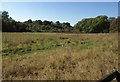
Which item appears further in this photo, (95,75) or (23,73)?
(23,73)

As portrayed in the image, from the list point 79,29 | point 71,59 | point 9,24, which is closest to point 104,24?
point 79,29

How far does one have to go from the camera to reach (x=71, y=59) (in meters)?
13.0

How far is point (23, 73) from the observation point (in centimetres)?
1003

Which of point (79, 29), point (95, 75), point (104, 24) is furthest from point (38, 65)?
point (79, 29)

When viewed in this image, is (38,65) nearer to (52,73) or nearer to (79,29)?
(52,73)

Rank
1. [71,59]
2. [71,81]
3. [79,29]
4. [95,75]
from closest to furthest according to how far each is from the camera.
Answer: [71,81], [95,75], [71,59], [79,29]

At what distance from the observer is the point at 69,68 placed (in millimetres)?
10852

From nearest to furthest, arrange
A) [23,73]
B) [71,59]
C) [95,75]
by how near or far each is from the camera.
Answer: [95,75] < [23,73] < [71,59]

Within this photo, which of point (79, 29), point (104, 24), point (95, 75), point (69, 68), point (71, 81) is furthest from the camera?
point (79, 29)

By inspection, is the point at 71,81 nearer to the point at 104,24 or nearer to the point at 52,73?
the point at 52,73

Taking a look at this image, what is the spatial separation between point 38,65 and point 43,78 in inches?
114

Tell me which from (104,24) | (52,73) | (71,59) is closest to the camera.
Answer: (52,73)

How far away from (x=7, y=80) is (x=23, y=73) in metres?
1.47

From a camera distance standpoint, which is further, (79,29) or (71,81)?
(79,29)
